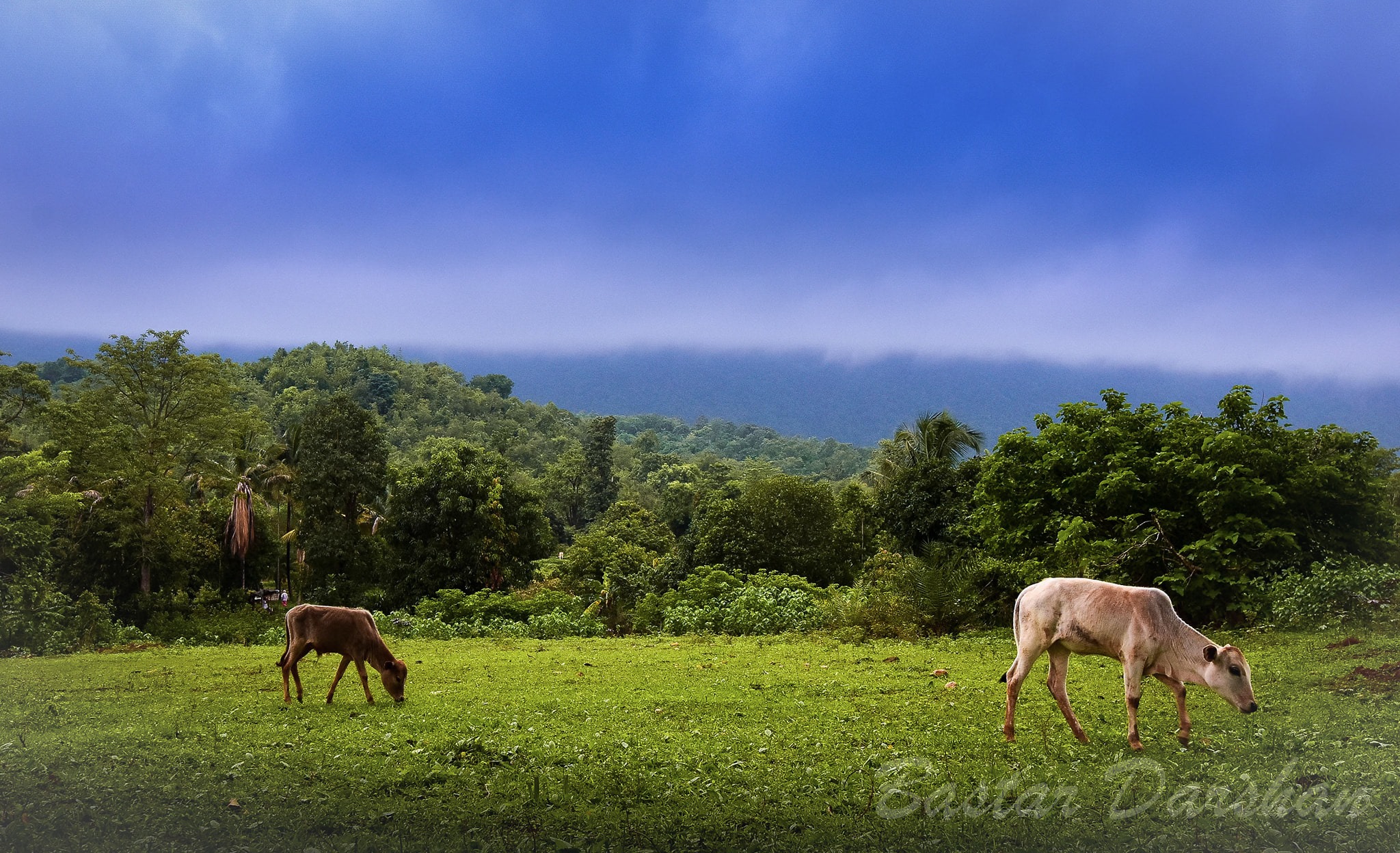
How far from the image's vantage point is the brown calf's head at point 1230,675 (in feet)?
13.4

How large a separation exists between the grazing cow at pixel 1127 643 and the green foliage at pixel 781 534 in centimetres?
1366

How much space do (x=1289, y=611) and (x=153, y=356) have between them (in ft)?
32.2

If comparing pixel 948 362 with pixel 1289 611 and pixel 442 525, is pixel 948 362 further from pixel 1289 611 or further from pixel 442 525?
pixel 442 525

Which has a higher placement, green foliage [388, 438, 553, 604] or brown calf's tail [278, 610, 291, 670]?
brown calf's tail [278, 610, 291, 670]

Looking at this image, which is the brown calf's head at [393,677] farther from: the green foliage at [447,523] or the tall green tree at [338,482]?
the green foliage at [447,523]

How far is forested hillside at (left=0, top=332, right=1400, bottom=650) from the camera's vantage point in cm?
513

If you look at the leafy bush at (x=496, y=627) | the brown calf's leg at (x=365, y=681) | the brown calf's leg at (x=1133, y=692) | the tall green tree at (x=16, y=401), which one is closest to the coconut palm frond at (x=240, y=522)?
the tall green tree at (x=16, y=401)

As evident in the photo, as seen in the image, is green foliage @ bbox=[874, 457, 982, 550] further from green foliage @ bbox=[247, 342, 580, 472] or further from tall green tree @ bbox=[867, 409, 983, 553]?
green foliage @ bbox=[247, 342, 580, 472]

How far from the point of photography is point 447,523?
19.7 meters

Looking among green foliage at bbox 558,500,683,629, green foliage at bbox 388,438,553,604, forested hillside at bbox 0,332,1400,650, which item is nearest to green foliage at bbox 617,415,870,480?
green foliage at bbox 558,500,683,629

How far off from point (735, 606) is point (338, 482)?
8328 millimetres

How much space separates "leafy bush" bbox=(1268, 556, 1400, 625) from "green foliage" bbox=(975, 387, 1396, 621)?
3.7 inches

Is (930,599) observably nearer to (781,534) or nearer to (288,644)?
(288,644)

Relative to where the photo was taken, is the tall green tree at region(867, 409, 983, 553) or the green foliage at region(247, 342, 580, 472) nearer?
the green foliage at region(247, 342, 580, 472)
